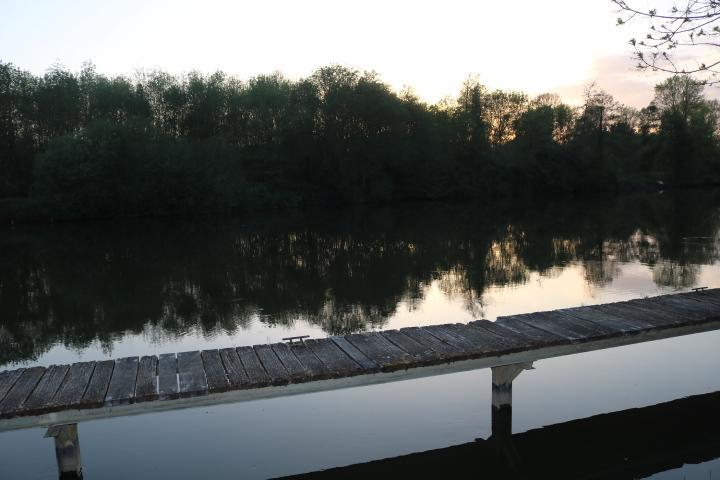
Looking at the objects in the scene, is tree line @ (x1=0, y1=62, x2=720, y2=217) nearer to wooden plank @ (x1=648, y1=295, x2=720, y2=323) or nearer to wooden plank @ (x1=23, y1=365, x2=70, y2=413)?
wooden plank @ (x1=23, y1=365, x2=70, y2=413)

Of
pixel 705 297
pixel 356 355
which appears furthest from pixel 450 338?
pixel 705 297

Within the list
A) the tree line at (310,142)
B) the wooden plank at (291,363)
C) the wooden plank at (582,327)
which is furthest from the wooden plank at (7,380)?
the tree line at (310,142)

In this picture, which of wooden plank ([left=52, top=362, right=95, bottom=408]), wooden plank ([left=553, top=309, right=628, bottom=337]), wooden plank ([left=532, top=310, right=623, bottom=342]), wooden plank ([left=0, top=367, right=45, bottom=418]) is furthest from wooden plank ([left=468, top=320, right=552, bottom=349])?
wooden plank ([left=0, top=367, right=45, bottom=418])

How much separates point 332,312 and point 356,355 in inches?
252

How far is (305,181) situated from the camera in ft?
182

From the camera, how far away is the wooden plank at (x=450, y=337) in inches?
254

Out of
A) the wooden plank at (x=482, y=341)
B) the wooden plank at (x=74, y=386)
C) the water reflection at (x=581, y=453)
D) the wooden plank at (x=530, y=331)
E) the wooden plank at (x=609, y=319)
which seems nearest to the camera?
the wooden plank at (x=74, y=386)

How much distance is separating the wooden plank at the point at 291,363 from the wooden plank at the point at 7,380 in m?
2.69

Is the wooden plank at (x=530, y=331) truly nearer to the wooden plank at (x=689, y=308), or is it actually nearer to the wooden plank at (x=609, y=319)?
the wooden plank at (x=609, y=319)

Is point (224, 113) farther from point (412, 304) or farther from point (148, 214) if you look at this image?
point (412, 304)

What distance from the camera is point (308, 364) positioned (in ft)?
19.8

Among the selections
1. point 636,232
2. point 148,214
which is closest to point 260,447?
point 636,232

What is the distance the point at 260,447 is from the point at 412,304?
707 cm

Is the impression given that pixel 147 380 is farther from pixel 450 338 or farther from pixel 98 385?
pixel 450 338
